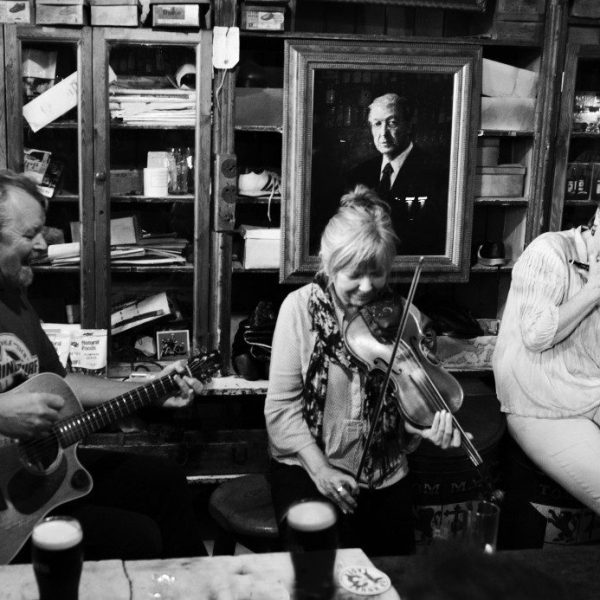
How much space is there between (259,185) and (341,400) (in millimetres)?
1325

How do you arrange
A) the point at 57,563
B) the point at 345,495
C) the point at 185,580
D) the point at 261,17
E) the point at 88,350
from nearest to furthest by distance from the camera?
the point at 57,563 < the point at 185,580 < the point at 345,495 < the point at 261,17 < the point at 88,350

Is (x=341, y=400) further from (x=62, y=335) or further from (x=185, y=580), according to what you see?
(x=62, y=335)

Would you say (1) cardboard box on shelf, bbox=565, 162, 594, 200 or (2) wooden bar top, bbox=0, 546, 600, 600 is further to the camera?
(1) cardboard box on shelf, bbox=565, 162, 594, 200

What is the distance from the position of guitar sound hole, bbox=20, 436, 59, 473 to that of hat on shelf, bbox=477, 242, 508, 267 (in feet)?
6.66

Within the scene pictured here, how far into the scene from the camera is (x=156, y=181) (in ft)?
11.1

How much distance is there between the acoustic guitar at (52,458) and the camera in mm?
Result: 2178

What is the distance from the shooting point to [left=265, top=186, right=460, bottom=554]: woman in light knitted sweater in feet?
7.59

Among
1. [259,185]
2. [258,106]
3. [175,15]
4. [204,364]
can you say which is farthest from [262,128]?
[204,364]

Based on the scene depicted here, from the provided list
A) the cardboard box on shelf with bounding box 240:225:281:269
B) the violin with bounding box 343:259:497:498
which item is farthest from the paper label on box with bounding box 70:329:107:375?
the violin with bounding box 343:259:497:498

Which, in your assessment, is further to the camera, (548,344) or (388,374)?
(548,344)

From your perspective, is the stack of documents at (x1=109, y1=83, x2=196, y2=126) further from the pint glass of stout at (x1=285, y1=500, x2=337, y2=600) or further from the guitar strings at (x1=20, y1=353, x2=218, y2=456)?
the pint glass of stout at (x1=285, y1=500, x2=337, y2=600)

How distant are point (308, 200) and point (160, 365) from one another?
88 centimetres

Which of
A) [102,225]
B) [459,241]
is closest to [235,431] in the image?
[102,225]

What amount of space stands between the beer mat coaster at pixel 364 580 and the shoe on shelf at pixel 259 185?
6.68ft
